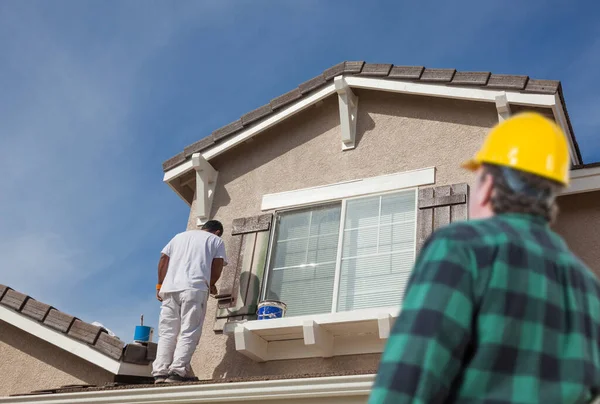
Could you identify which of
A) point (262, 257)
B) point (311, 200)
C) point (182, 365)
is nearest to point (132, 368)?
point (182, 365)

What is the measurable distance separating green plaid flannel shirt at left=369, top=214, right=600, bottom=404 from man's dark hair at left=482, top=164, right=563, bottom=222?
0.26 feet

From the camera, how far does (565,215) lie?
716 centimetres

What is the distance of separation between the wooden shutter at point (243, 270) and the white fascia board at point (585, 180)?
304 cm

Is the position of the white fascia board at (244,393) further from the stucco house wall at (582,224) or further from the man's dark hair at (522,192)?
the man's dark hair at (522,192)

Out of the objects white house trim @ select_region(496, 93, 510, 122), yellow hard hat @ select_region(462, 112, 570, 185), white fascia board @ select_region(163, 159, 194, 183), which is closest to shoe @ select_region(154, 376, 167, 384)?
white fascia board @ select_region(163, 159, 194, 183)

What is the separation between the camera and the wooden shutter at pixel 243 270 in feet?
24.9

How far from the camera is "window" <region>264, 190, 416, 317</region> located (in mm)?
7234

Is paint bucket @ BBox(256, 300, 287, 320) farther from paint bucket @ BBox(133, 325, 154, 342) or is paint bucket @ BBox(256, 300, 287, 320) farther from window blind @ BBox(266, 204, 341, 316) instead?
paint bucket @ BBox(133, 325, 154, 342)

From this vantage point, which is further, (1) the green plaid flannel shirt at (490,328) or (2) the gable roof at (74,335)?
(2) the gable roof at (74,335)

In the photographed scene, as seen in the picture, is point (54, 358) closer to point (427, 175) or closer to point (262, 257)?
point (262, 257)

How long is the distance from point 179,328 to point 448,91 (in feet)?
11.6

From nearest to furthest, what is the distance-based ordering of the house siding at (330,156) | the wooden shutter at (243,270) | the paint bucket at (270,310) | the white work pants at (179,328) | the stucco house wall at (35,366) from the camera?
the white work pants at (179,328), the paint bucket at (270,310), the house siding at (330,156), the wooden shutter at (243,270), the stucco house wall at (35,366)

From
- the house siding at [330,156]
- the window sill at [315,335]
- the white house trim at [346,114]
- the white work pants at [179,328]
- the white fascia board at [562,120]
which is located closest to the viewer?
the window sill at [315,335]

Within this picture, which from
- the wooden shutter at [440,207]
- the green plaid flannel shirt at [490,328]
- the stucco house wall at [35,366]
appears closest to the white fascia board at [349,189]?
the wooden shutter at [440,207]
